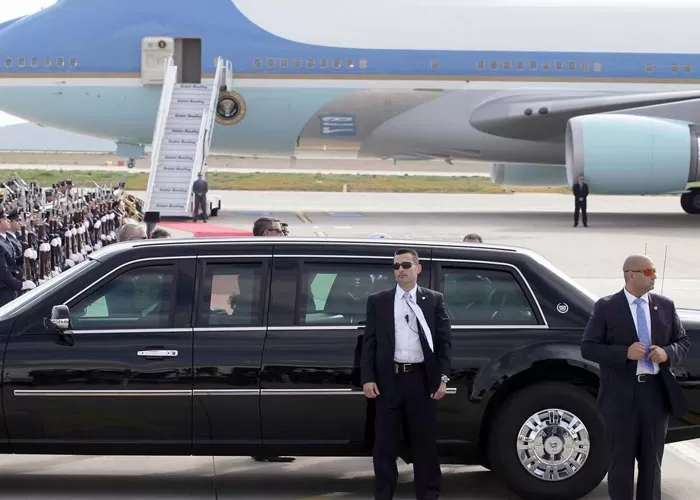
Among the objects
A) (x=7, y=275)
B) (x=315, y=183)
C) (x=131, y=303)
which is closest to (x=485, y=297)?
(x=131, y=303)

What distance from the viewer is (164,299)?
24.8 ft

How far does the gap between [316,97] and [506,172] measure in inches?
260

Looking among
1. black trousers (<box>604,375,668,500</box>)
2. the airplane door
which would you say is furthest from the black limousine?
the airplane door

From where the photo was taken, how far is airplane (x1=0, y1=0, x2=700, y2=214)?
2798 cm

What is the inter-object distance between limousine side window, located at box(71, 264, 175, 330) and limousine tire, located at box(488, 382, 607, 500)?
1.99 metres

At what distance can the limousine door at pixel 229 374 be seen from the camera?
24.1 ft

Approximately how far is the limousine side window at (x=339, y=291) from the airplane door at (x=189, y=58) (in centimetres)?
2136

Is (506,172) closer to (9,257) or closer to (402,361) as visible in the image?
(9,257)

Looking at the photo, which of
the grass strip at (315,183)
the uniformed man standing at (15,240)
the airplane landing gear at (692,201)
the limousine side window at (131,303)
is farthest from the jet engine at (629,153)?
the grass strip at (315,183)

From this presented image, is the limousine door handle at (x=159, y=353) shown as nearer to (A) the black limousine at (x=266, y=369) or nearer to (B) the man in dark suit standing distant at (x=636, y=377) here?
(A) the black limousine at (x=266, y=369)

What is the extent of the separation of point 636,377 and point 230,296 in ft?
7.86

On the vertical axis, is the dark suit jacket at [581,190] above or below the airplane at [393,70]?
below

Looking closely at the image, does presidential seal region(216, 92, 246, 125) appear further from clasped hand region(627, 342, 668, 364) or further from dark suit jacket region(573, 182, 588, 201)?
clasped hand region(627, 342, 668, 364)

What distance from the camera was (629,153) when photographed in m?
27.5
